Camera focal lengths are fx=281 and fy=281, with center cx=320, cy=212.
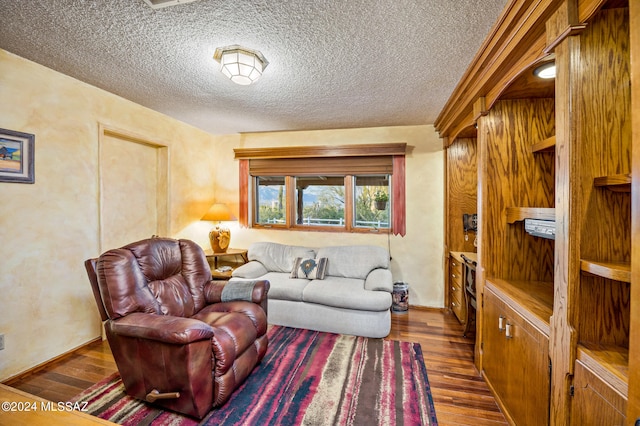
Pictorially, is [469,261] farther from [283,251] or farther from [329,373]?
[283,251]

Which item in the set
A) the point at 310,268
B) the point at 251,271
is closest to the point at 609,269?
the point at 310,268

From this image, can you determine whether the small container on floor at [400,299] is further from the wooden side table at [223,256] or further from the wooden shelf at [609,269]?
the wooden shelf at [609,269]

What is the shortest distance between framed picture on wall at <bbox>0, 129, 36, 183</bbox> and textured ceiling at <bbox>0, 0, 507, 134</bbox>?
0.63 m

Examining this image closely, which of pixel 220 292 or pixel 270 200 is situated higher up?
pixel 270 200

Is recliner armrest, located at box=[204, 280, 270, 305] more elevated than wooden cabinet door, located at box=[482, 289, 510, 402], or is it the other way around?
recliner armrest, located at box=[204, 280, 270, 305]

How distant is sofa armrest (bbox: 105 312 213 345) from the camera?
1.63m

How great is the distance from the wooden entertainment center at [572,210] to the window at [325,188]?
1.91m

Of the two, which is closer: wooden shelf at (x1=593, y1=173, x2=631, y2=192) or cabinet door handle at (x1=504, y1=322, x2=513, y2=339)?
wooden shelf at (x1=593, y1=173, x2=631, y2=192)

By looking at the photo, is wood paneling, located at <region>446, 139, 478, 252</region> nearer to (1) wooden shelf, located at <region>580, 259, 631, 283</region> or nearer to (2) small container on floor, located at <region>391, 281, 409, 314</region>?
(2) small container on floor, located at <region>391, 281, 409, 314</region>

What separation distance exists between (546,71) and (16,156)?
3766 millimetres

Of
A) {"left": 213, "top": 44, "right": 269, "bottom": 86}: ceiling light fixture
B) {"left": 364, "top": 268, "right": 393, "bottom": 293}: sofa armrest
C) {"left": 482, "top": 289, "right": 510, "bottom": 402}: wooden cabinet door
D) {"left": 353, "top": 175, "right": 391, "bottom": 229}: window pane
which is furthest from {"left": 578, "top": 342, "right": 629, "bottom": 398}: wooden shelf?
{"left": 353, "top": 175, "right": 391, "bottom": 229}: window pane

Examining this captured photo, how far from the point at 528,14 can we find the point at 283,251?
11.0ft

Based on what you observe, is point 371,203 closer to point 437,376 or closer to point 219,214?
point 219,214

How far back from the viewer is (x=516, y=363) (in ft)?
5.56
